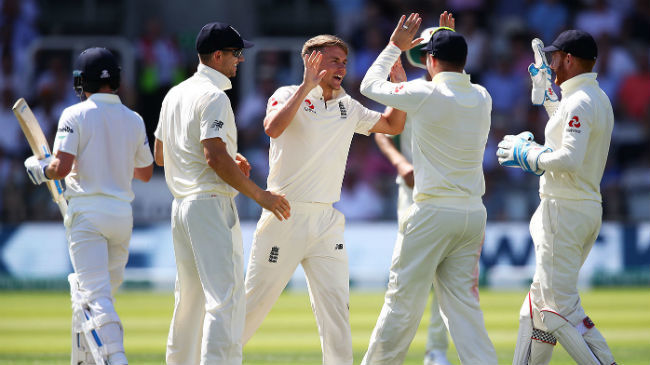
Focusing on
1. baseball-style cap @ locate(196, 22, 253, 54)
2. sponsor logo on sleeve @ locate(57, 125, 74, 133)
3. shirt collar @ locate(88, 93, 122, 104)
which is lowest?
sponsor logo on sleeve @ locate(57, 125, 74, 133)

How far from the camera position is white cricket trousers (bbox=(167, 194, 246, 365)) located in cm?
580

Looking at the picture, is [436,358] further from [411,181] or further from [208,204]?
[208,204]

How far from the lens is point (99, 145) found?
6.23 metres

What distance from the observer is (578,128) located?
6074 mm

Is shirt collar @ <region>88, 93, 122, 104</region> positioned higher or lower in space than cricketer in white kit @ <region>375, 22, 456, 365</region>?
higher

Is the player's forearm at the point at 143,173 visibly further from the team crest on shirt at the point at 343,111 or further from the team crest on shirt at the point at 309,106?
the team crest on shirt at the point at 343,111

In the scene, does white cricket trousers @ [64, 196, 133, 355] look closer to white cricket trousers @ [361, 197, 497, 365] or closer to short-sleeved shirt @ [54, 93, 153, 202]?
short-sleeved shirt @ [54, 93, 153, 202]

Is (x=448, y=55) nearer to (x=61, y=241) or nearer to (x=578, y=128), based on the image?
(x=578, y=128)

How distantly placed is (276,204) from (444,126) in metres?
1.17

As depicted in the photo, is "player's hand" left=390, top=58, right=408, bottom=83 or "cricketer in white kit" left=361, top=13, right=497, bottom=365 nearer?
"cricketer in white kit" left=361, top=13, right=497, bottom=365

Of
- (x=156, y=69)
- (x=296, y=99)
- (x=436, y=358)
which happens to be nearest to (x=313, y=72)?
(x=296, y=99)

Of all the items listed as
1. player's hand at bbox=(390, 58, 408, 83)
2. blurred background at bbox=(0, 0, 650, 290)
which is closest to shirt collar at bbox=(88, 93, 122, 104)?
player's hand at bbox=(390, 58, 408, 83)

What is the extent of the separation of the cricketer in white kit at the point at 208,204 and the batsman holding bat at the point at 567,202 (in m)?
1.75

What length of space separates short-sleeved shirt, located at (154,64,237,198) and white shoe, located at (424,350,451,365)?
92.1 inches
